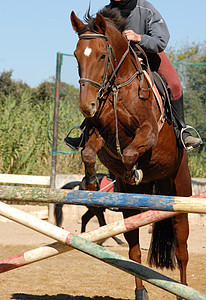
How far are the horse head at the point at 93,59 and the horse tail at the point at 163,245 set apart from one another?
1921mm

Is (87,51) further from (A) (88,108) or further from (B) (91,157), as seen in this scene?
(B) (91,157)

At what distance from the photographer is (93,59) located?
3592 mm

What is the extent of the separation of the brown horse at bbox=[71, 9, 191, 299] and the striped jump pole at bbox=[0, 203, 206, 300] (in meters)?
1.16

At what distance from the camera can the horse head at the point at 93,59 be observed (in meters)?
3.49

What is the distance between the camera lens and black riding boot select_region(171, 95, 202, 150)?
4.28 meters

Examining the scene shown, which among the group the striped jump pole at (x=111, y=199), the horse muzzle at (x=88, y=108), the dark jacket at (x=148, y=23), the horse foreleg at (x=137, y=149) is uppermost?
the dark jacket at (x=148, y=23)

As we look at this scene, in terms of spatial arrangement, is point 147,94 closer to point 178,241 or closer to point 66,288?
point 178,241

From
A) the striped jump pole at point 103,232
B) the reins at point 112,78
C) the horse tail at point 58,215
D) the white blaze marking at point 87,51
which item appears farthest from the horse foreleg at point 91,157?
the horse tail at point 58,215

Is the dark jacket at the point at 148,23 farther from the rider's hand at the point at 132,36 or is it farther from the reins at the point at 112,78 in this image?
the reins at the point at 112,78

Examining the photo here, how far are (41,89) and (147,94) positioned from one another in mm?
22659

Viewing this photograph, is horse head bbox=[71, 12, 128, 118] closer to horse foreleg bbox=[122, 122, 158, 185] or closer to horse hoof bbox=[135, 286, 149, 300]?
horse foreleg bbox=[122, 122, 158, 185]

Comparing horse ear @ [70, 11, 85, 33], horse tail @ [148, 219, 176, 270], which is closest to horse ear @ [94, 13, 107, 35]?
horse ear @ [70, 11, 85, 33]

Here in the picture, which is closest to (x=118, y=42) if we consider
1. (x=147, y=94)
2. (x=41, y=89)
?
(x=147, y=94)

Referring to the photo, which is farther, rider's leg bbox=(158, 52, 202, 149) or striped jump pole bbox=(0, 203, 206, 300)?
rider's leg bbox=(158, 52, 202, 149)
